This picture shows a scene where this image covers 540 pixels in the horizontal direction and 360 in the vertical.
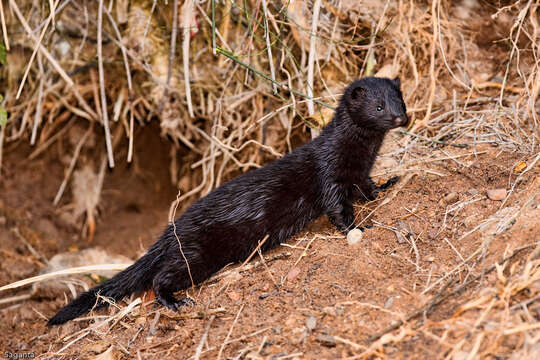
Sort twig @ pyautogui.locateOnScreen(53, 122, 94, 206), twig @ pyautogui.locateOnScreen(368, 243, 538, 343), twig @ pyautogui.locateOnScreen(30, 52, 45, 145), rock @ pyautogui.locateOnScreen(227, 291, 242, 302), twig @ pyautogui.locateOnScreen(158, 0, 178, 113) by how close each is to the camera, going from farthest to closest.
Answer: twig @ pyautogui.locateOnScreen(53, 122, 94, 206), twig @ pyautogui.locateOnScreen(30, 52, 45, 145), twig @ pyautogui.locateOnScreen(158, 0, 178, 113), rock @ pyautogui.locateOnScreen(227, 291, 242, 302), twig @ pyautogui.locateOnScreen(368, 243, 538, 343)

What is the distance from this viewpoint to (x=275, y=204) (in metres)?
3.68

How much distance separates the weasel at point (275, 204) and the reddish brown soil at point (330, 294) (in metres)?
0.13

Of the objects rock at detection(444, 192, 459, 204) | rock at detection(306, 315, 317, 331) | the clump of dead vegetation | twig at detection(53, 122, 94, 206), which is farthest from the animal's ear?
twig at detection(53, 122, 94, 206)

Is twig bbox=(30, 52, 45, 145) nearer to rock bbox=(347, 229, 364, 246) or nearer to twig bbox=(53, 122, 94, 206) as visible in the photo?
twig bbox=(53, 122, 94, 206)

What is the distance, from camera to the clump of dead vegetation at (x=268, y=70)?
4.08 metres

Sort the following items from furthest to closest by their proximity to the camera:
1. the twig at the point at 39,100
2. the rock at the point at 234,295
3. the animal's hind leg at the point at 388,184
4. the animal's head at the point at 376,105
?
the twig at the point at 39,100 → the animal's hind leg at the point at 388,184 → the animal's head at the point at 376,105 → the rock at the point at 234,295

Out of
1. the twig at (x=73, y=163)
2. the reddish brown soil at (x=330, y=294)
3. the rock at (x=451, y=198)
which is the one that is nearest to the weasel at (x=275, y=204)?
the reddish brown soil at (x=330, y=294)

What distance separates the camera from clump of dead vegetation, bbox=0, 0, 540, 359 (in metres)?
4.08

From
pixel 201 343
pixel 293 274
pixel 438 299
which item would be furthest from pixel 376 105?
pixel 201 343

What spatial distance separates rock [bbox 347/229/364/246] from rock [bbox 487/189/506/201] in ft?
2.65

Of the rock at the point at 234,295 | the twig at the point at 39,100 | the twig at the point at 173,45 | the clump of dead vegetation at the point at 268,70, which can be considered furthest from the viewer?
the twig at the point at 39,100

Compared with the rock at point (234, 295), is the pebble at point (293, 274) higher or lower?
higher

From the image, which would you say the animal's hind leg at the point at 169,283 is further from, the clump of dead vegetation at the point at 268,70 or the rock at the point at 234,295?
the rock at the point at 234,295

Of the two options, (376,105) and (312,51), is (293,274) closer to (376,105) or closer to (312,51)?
(376,105)
